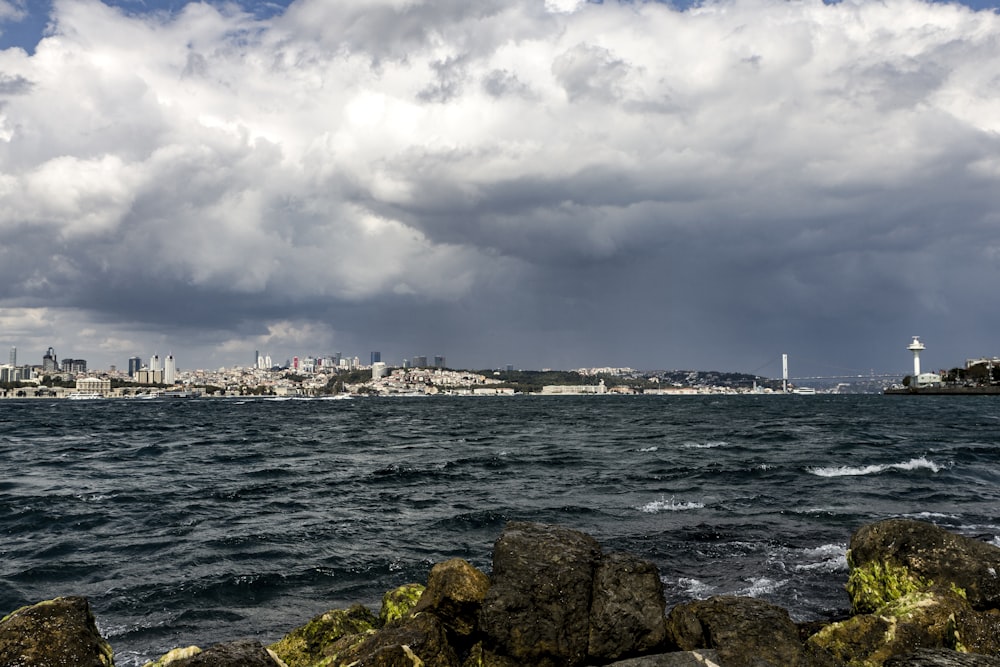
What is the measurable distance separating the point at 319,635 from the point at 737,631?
18.6 ft

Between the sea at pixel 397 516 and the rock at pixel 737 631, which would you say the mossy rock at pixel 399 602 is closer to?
the sea at pixel 397 516

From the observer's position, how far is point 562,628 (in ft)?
26.0

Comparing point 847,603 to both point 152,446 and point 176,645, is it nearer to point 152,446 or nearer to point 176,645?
point 176,645

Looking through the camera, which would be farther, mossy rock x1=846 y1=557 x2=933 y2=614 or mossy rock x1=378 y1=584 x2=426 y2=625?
mossy rock x1=846 y1=557 x2=933 y2=614

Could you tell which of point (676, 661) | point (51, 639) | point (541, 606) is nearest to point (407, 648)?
point (541, 606)

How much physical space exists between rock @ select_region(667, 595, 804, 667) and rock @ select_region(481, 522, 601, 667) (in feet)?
4.28

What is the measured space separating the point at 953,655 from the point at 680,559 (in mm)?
9281

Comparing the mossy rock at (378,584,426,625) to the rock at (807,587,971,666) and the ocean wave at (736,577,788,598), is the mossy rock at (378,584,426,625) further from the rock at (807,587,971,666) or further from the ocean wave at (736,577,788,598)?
the ocean wave at (736,577,788,598)

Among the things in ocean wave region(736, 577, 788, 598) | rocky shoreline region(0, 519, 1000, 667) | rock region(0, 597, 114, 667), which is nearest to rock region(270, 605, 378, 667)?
rocky shoreline region(0, 519, 1000, 667)

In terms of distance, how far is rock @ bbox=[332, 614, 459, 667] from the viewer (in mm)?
6957

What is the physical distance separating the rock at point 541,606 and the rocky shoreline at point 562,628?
1 cm

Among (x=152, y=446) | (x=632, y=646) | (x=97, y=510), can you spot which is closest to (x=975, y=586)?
(x=632, y=646)

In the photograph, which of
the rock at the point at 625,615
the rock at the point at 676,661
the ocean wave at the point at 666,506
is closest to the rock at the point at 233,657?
the rock at the point at 676,661

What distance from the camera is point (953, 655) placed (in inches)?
247
